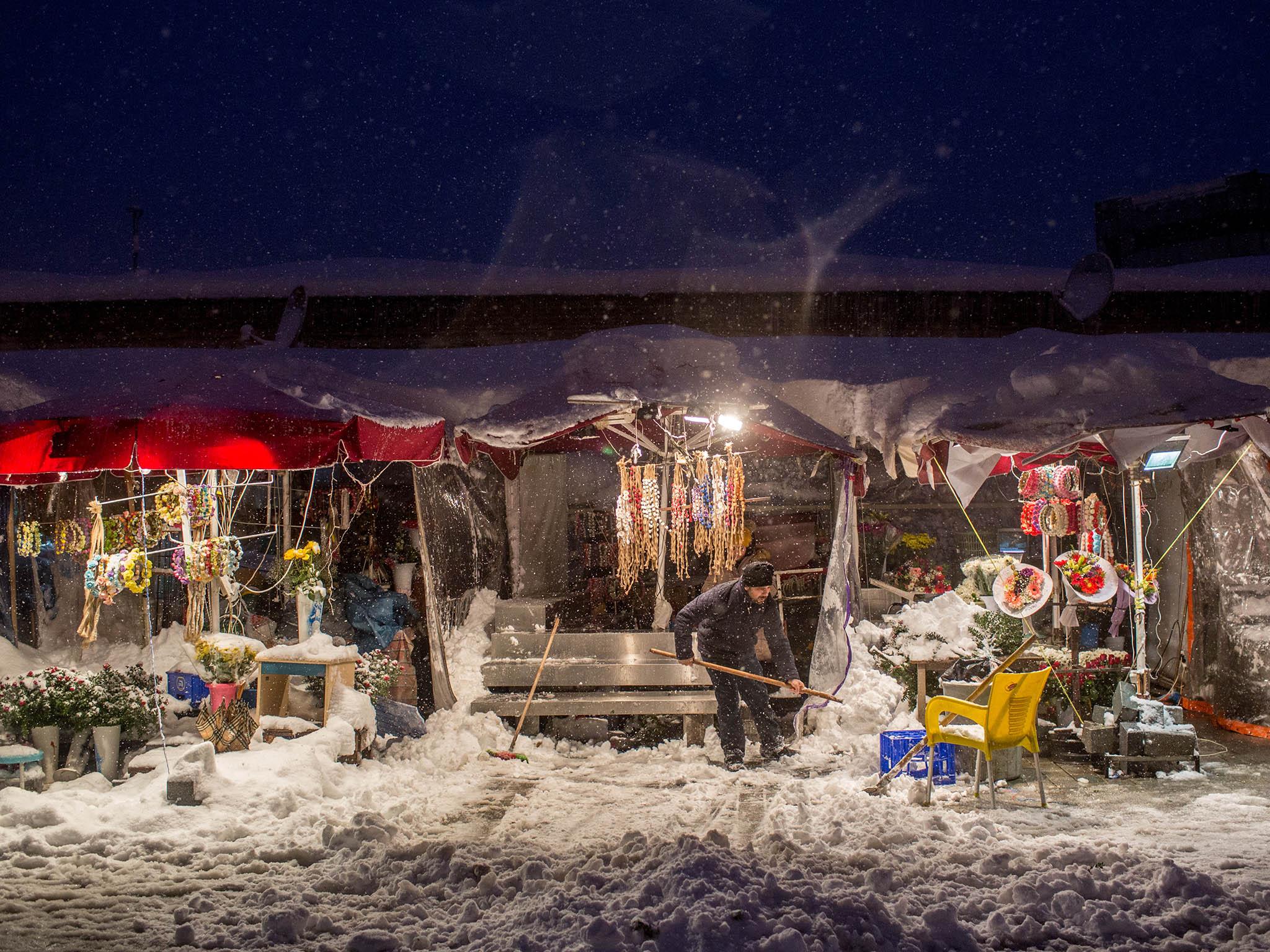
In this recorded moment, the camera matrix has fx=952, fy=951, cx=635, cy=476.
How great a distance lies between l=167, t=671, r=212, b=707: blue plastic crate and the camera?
8523 mm

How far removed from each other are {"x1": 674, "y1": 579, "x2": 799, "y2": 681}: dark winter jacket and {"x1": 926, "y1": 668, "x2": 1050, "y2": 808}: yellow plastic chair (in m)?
2.03

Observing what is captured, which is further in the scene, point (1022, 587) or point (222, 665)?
point (1022, 587)

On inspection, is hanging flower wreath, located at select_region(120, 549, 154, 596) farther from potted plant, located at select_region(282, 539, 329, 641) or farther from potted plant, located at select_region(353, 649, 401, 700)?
potted plant, located at select_region(353, 649, 401, 700)

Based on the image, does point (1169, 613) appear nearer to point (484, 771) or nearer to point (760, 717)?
point (760, 717)

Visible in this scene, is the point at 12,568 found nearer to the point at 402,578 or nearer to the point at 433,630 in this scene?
the point at 402,578

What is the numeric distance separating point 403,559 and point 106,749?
4420 millimetres

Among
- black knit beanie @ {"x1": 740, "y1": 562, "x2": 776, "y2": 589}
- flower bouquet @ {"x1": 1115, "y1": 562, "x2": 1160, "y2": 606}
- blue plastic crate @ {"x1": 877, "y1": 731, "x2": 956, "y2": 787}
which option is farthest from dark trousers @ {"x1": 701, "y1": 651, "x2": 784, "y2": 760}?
flower bouquet @ {"x1": 1115, "y1": 562, "x2": 1160, "y2": 606}

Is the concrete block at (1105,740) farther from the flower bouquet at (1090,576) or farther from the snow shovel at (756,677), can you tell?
the snow shovel at (756,677)

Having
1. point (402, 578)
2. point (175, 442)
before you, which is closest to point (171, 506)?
point (175, 442)

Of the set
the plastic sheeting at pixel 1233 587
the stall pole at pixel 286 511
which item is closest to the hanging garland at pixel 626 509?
the stall pole at pixel 286 511

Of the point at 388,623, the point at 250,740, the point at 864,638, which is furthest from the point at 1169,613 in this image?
the point at 250,740

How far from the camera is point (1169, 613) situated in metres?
11.6

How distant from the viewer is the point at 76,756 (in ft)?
24.7

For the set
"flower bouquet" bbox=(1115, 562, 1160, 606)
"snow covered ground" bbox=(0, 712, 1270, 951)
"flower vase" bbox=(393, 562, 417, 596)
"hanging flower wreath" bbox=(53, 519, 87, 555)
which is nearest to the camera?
"snow covered ground" bbox=(0, 712, 1270, 951)
